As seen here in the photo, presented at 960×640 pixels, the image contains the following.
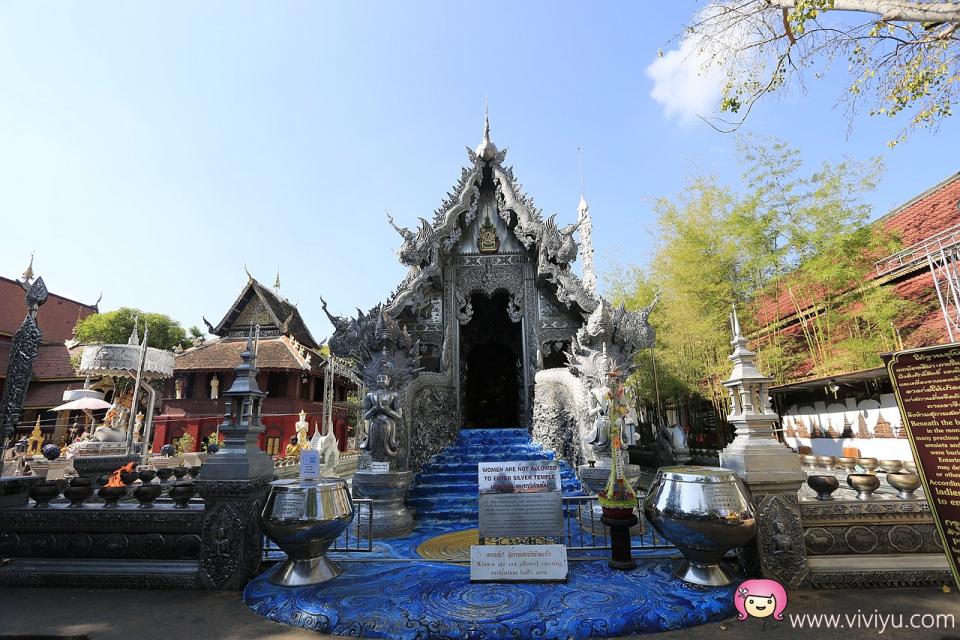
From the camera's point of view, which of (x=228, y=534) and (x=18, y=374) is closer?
(x=228, y=534)

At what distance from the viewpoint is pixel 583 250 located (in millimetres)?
19516

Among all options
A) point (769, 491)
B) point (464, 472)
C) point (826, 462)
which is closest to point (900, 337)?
point (826, 462)

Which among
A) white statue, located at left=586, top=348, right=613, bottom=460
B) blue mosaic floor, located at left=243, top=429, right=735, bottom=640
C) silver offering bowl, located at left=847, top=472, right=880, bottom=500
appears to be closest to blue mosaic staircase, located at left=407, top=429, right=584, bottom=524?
white statue, located at left=586, top=348, right=613, bottom=460

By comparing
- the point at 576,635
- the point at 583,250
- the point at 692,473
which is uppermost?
the point at 583,250

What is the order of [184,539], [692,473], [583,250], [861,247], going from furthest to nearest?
1. [583,250]
2. [861,247]
3. [184,539]
4. [692,473]

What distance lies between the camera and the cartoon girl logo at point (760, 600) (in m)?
2.97

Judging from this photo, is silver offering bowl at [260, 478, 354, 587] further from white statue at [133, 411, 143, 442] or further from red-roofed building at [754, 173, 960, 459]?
white statue at [133, 411, 143, 442]

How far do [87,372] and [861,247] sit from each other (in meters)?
19.8

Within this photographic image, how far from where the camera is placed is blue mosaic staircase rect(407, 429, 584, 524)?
235 inches

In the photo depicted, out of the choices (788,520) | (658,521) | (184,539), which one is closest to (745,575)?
(788,520)

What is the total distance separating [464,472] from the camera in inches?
268

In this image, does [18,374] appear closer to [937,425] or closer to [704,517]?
[704,517]

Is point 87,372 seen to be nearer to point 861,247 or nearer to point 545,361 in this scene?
point 545,361

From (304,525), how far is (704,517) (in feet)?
10.2
